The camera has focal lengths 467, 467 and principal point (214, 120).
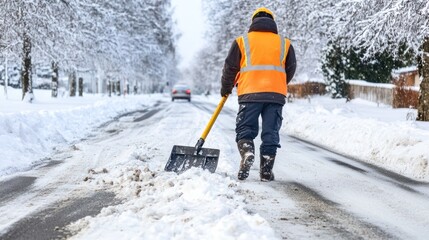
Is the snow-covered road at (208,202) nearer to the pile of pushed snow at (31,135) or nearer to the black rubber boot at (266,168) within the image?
the black rubber boot at (266,168)

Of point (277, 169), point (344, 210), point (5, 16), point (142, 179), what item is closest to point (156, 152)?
point (277, 169)

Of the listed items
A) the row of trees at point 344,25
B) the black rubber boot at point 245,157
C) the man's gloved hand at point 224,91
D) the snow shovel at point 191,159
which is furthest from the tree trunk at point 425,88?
the snow shovel at point 191,159

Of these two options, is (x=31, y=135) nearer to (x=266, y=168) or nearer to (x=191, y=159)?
(x=191, y=159)

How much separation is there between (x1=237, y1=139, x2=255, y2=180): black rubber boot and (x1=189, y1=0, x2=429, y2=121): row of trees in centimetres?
504

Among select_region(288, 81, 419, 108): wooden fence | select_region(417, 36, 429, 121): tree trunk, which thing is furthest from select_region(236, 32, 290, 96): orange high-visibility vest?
select_region(288, 81, 419, 108): wooden fence

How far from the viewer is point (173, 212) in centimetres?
330

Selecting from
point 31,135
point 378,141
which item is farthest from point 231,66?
point 31,135

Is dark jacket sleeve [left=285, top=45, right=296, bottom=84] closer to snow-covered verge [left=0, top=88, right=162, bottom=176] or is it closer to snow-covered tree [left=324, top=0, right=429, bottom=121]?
snow-covered verge [left=0, top=88, right=162, bottom=176]

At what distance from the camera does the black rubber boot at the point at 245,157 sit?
5.01 metres

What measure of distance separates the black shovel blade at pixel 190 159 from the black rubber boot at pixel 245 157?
0.96 ft

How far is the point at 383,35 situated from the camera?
10586 mm

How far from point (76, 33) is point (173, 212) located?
1698cm

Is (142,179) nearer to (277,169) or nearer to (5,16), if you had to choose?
(277,169)

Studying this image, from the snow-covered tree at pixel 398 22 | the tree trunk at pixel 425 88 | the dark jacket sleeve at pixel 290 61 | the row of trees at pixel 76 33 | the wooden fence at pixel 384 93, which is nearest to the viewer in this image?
the dark jacket sleeve at pixel 290 61
